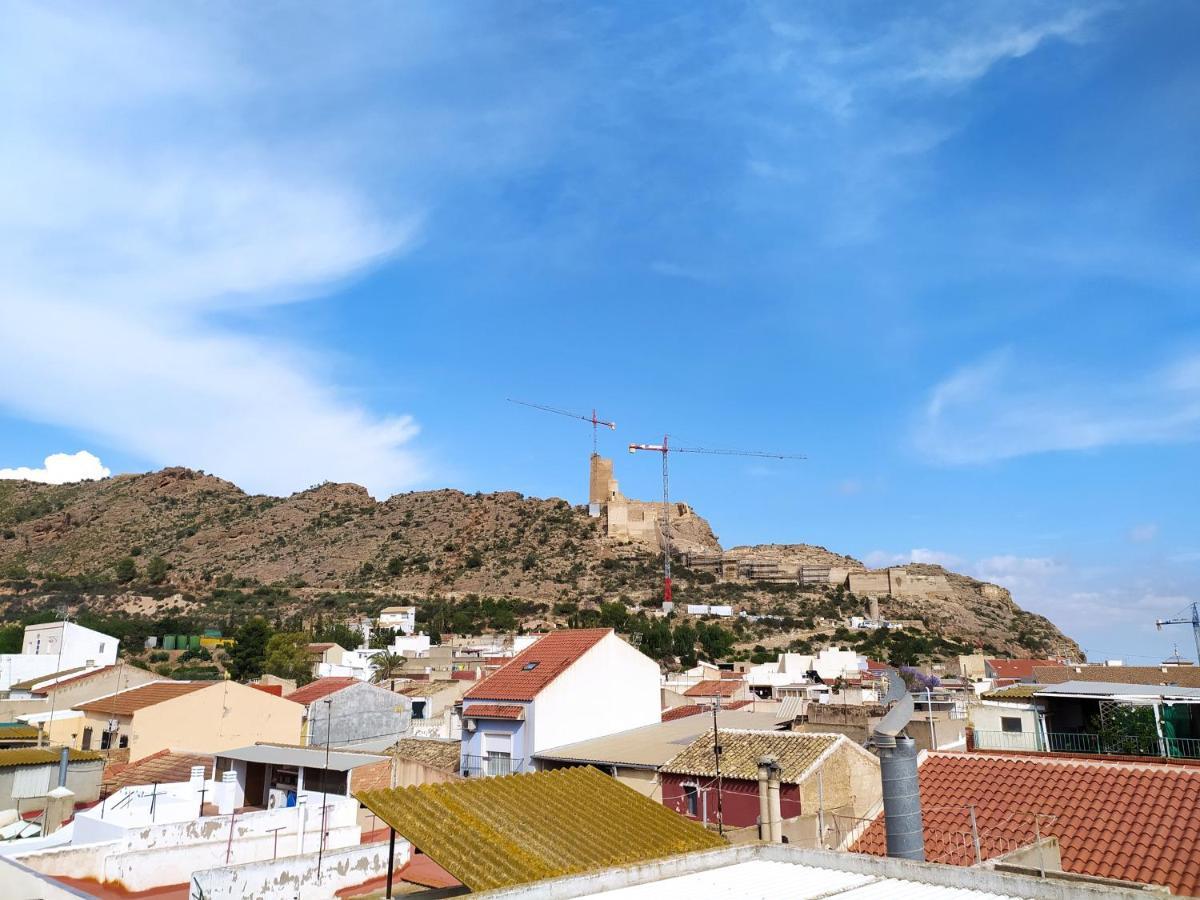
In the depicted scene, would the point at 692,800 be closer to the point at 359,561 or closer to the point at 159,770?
the point at 159,770

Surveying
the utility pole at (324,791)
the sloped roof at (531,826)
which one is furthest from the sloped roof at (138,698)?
the sloped roof at (531,826)

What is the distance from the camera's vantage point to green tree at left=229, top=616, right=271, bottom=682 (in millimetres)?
54938

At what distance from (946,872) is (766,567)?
116 metres

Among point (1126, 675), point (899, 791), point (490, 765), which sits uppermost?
point (1126, 675)

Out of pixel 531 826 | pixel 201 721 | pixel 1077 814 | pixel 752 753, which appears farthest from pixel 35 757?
pixel 1077 814

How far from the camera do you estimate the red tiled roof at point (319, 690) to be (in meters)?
32.8

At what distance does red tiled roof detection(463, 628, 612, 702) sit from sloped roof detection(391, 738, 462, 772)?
75.5 inches

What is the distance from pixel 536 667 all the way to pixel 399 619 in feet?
184

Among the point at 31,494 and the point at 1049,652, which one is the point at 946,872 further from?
the point at 31,494

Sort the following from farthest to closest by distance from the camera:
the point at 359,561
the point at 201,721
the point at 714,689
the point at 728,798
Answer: the point at 359,561
the point at 714,689
the point at 201,721
the point at 728,798

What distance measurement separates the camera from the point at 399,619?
259ft

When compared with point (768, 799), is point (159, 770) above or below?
below

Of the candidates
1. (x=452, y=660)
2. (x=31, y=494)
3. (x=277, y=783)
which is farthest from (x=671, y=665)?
(x=31, y=494)

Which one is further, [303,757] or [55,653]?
[55,653]
